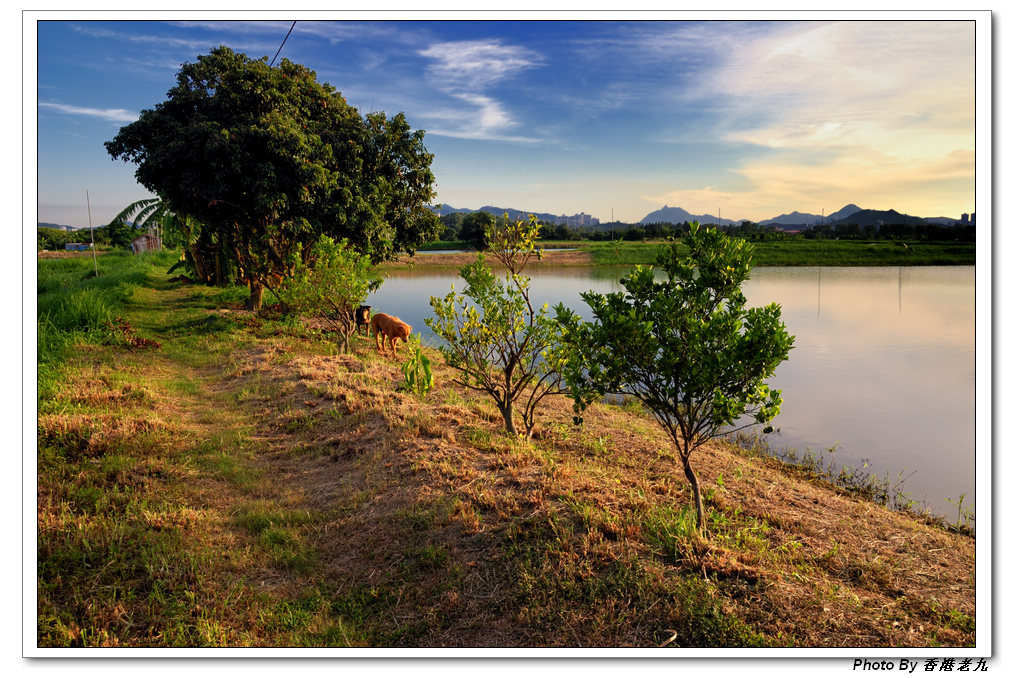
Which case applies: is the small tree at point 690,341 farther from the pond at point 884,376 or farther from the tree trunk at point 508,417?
the tree trunk at point 508,417

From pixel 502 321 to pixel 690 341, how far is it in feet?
9.80

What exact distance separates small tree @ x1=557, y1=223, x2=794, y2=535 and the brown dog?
8.35 meters

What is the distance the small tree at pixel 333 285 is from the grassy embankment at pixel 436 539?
17.1ft

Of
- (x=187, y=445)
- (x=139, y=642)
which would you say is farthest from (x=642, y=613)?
(x=187, y=445)

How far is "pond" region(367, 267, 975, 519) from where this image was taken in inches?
279

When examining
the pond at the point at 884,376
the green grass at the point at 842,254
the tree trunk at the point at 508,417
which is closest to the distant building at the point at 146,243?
the pond at the point at 884,376

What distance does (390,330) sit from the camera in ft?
42.5

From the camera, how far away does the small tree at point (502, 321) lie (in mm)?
6828

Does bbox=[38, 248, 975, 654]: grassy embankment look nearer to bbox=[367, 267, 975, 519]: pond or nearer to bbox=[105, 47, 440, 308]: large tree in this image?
bbox=[367, 267, 975, 519]: pond

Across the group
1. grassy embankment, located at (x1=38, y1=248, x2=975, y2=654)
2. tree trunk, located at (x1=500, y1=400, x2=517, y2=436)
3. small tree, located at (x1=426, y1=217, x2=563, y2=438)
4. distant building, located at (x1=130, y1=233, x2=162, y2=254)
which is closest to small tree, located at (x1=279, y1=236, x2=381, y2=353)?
grassy embankment, located at (x1=38, y1=248, x2=975, y2=654)

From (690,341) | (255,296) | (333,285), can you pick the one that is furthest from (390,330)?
(690,341)
